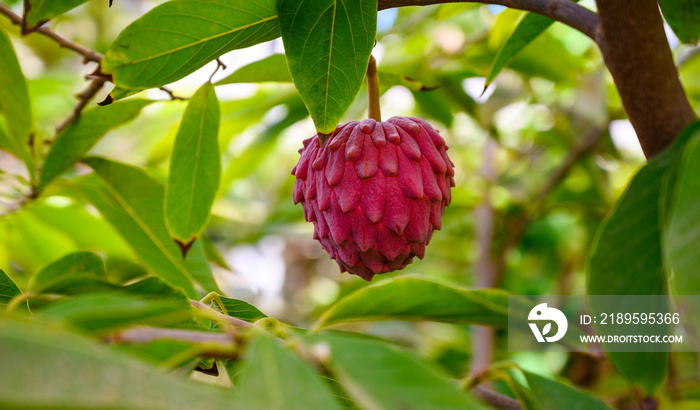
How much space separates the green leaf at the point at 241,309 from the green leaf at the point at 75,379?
1.32 ft

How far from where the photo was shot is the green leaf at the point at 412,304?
31.5 inches

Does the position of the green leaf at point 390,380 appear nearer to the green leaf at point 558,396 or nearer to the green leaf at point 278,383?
the green leaf at point 278,383

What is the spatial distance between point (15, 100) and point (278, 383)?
3.07 feet

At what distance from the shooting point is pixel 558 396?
72cm

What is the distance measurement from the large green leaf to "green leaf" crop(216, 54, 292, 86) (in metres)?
0.58

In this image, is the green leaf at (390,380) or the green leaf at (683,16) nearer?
the green leaf at (390,380)

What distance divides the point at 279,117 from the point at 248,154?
161 millimetres

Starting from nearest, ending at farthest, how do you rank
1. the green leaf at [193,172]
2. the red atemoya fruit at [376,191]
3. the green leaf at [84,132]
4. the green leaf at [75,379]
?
the green leaf at [75,379]
the red atemoya fruit at [376,191]
the green leaf at [193,172]
the green leaf at [84,132]

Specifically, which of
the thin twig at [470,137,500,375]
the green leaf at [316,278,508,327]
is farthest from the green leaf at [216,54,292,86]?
the thin twig at [470,137,500,375]

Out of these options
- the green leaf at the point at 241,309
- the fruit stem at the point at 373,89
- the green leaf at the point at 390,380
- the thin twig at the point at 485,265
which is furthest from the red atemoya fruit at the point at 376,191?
the thin twig at the point at 485,265

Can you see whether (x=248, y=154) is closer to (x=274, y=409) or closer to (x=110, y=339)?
(x=110, y=339)

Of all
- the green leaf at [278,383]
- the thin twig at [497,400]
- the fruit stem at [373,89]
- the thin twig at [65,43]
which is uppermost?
the fruit stem at [373,89]

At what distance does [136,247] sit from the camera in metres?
1.11

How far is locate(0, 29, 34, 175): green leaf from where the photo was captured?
978 mm
